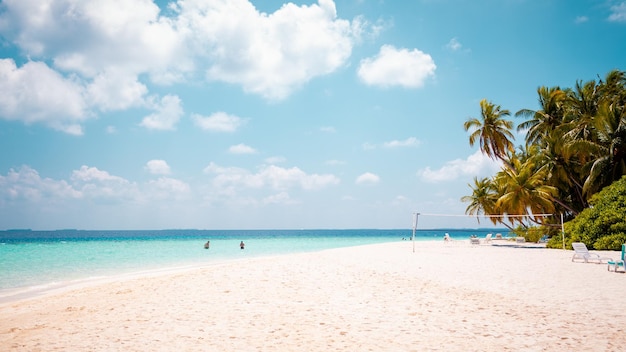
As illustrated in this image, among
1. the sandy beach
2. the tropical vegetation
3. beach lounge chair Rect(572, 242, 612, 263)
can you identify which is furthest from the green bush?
the sandy beach

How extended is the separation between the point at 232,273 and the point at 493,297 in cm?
765

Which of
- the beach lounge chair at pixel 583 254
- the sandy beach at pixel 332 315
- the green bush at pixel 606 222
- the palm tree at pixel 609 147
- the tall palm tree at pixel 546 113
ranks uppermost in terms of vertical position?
the tall palm tree at pixel 546 113

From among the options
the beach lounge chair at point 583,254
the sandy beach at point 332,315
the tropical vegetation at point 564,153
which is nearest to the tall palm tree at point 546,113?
the tropical vegetation at point 564,153

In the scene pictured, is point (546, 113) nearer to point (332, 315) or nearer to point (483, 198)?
point (483, 198)

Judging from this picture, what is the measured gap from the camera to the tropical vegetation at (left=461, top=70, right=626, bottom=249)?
21.9 meters

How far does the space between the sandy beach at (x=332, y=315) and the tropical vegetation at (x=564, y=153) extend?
14.3m

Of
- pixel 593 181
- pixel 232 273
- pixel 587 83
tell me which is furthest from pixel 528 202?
pixel 232 273

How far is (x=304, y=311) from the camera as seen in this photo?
702cm

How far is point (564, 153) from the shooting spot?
23.3 m

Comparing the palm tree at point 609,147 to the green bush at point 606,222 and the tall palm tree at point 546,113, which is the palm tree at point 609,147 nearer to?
the green bush at point 606,222

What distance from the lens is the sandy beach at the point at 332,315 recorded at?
17.2 ft

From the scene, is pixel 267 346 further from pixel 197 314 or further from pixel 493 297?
pixel 493 297

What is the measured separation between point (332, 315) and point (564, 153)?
23.1 metres

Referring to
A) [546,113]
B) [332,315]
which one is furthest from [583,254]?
[546,113]
